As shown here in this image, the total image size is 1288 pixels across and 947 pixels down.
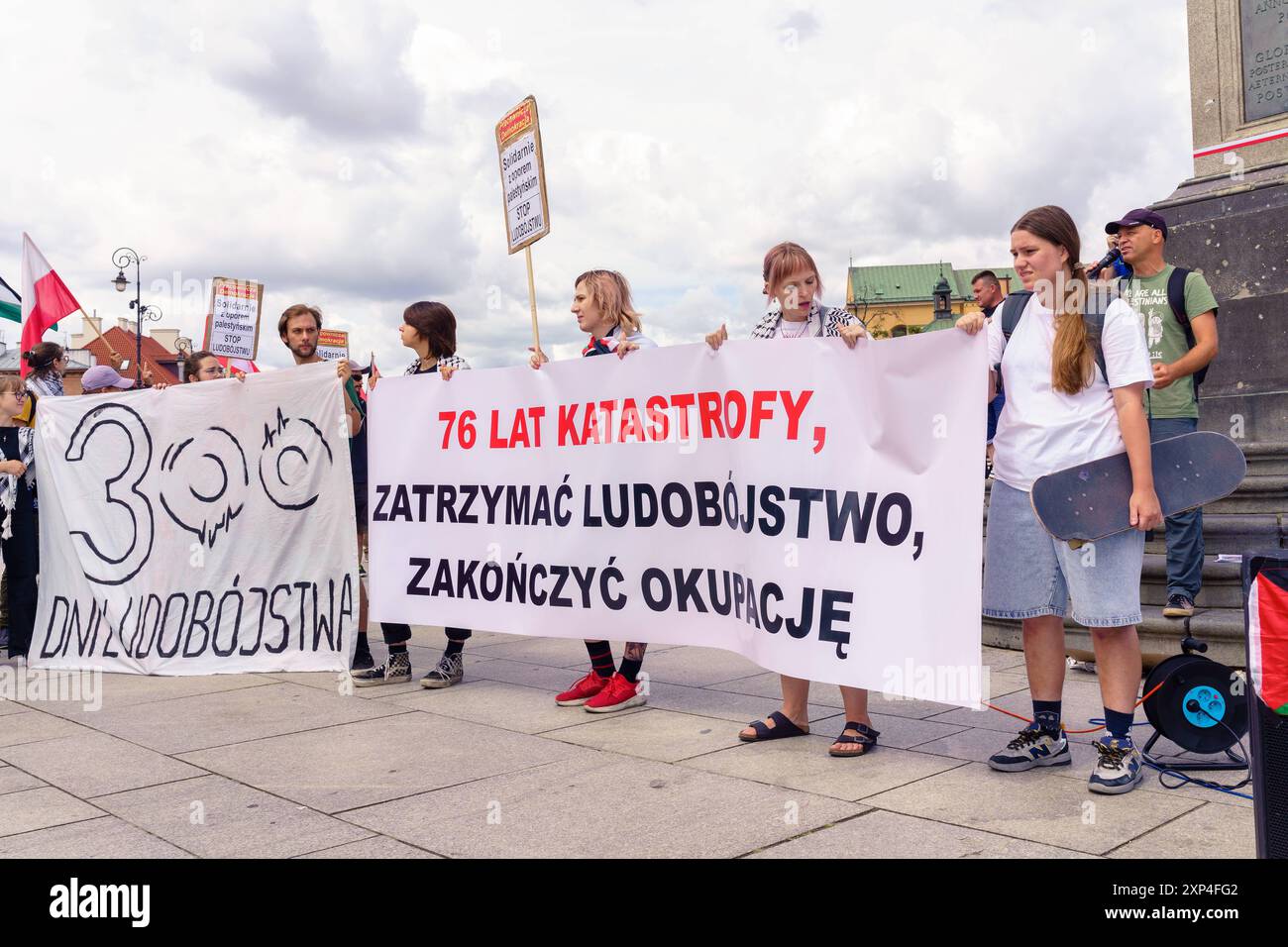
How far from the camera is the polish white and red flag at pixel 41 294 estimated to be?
1023 cm

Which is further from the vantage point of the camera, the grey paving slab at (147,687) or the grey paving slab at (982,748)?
the grey paving slab at (147,687)

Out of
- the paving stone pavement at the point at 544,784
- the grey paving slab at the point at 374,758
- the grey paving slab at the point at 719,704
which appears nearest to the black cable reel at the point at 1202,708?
the paving stone pavement at the point at 544,784

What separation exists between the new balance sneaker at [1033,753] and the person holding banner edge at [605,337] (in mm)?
1877

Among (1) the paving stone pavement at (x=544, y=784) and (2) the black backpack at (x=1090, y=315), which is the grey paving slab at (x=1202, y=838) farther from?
(2) the black backpack at (x=1090, y=315)

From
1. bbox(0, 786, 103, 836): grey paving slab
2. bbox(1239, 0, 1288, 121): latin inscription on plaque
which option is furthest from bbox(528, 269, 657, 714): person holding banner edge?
bbox(1239, 0, 1288, 121): latin inscription on plaque

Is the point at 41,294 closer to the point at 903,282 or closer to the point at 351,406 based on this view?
the point at 351,406

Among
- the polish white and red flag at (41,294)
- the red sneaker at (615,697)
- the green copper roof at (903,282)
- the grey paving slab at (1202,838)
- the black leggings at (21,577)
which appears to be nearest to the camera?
the grey paving slab at (1202,838)

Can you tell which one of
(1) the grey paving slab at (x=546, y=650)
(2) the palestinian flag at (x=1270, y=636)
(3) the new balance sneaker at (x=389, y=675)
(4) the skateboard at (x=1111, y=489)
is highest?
(4) the skateboard at (x=1111, y=489)

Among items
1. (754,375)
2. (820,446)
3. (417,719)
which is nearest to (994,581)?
(820,446)

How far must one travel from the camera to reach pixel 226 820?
3.73m

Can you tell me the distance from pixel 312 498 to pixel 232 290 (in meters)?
10.9

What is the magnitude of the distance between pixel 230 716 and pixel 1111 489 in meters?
4.18

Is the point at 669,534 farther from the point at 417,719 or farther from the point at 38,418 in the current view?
the point at 38,418

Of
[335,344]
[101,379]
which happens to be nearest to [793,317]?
[101,379]
